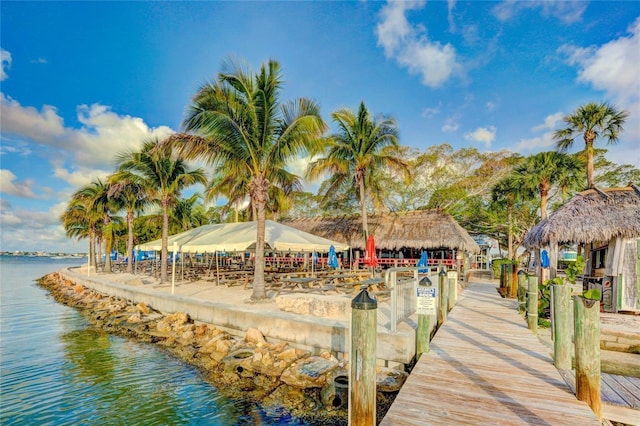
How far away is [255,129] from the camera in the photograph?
33.0 feet

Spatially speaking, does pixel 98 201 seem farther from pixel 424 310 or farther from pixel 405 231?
pixel 424 310

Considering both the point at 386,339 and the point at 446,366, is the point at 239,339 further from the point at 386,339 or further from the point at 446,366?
the point at 446,366

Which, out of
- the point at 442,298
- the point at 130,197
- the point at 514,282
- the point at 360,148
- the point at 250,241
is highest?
the point at 360,148

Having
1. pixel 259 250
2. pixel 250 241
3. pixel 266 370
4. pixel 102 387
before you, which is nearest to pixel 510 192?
pixel 250 241

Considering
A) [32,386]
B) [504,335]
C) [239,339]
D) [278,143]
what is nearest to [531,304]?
[504,335]

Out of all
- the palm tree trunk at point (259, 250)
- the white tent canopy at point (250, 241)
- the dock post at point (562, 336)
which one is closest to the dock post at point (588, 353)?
the dock post at point (562, 336)

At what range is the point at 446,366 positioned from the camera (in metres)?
4.74

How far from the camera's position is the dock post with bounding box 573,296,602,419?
3.48 metres

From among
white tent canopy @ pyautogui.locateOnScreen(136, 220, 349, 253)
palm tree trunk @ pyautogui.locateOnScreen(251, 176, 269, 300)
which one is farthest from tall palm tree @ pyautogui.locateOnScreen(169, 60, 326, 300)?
white tent canopy @ pyautogui.locateOnScreen(136, 220, 349, 253)

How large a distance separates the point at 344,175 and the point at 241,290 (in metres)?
9.26

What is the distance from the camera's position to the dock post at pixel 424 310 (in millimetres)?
5074

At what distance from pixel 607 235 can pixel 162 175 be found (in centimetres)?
1685

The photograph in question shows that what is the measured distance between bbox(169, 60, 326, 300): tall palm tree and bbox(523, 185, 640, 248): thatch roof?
27.5 ft

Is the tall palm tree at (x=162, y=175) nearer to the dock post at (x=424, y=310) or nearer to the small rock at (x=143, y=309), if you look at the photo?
the small rock at (x=143, y=309)
